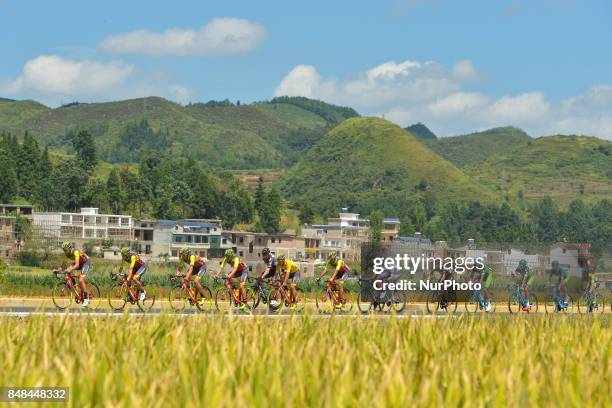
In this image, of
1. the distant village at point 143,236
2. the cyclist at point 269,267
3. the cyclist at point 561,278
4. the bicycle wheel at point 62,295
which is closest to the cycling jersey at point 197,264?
the cyclist at point 269,267

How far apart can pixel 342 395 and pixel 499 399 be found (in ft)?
4.70

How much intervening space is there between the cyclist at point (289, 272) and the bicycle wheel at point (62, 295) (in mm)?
5747

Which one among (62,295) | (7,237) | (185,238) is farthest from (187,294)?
(185,238)

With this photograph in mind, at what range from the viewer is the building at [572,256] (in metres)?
36.2

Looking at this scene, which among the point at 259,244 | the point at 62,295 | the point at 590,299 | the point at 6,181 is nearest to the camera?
the point at 62,295

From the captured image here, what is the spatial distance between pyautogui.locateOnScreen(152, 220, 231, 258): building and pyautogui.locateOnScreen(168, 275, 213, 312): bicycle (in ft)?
372

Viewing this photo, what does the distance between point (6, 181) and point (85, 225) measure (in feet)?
43.0

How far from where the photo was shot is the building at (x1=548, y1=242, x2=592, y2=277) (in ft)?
119

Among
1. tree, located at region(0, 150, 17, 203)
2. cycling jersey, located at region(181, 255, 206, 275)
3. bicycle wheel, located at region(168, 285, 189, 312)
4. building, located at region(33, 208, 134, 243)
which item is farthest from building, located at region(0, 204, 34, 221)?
cycling jersey, located at region(181, 255, 206, 275)

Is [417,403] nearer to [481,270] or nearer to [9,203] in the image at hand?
[481,270]

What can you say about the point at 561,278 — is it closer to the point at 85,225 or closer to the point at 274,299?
the point at 274,299

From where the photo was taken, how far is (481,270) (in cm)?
3281

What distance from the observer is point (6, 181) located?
14988 centimetres

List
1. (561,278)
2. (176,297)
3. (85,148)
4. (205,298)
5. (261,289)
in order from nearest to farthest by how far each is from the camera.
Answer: (205,298), (261,289), (176,297), (561,278), (85,148)
